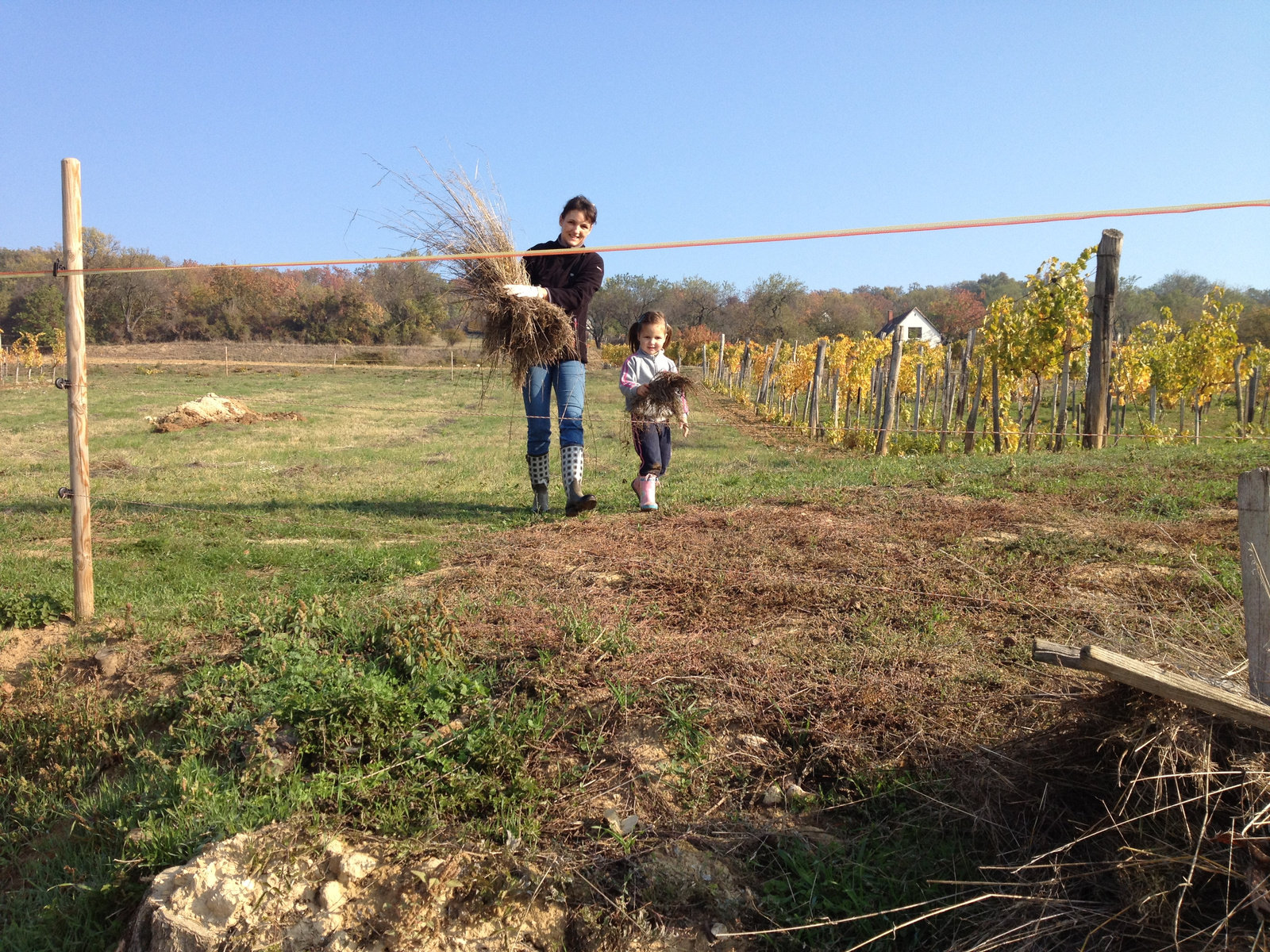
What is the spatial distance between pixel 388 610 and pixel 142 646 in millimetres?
1178

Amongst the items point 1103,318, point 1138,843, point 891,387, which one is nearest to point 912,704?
point 1138,843

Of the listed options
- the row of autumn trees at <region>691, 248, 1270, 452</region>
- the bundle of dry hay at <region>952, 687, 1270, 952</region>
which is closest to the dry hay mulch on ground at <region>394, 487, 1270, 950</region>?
the bundle of dry hay at <region>952, 687, 1270, 952</region>

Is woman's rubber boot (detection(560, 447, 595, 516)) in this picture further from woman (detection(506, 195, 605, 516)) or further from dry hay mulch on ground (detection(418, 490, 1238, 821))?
dry hay mulch on ground (detection(418, 490, 1238, 821))

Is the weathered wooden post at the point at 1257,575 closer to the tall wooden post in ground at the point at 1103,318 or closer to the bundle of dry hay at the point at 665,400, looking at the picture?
the bundle of dry hay at the point at 665,400

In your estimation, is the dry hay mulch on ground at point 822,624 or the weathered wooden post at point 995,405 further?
the weathered wooden post at point 995,405

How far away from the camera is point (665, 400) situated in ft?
19.6

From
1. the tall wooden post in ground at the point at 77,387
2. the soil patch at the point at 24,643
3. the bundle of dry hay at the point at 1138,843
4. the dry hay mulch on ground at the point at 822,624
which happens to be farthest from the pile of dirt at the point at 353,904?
the tall wooden post in ground at the point at 77,387

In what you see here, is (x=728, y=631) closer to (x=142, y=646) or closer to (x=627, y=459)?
(x=142, y=646)

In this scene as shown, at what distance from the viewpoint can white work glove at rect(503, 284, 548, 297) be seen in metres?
5.78

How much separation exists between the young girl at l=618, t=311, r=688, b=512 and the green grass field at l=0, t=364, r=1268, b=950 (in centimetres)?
24

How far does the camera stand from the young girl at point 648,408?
6.02 m

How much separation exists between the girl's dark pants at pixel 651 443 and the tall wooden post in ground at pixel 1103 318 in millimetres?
5991

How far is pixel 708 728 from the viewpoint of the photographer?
9.79ft

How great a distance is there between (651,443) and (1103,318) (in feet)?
21.5
